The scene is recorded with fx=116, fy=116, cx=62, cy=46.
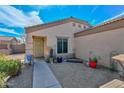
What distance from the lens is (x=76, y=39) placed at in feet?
34.1

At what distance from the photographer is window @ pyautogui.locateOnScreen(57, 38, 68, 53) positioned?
9.87 m

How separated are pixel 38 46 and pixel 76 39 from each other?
3469mm

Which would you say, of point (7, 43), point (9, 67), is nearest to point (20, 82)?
point (9, 67)

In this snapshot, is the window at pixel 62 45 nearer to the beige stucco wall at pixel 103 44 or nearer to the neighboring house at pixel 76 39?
the neighboring house at pixel 76 39

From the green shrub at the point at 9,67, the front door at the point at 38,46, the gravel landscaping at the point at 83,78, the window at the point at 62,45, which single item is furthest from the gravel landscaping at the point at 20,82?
the front door at the point at 38,46

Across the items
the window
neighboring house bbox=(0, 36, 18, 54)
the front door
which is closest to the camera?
the window

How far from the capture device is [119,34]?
6.04 meters

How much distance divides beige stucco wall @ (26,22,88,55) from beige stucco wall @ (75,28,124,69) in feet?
3.17

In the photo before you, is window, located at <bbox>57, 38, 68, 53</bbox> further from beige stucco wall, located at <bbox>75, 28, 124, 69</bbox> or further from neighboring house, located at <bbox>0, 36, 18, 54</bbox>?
neighboring house, located at <bbox>0, 36, 18, 54</bbox>

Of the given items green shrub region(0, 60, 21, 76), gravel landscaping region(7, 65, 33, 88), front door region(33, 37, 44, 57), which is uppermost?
front door region(33, 37, 44, 57)

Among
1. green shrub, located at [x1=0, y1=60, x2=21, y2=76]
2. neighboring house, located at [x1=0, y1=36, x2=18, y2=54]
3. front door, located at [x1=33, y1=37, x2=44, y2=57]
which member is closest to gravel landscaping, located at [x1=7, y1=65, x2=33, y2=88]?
green shrub, located at [x1=0, y1=60, x2=21, y2=76]
